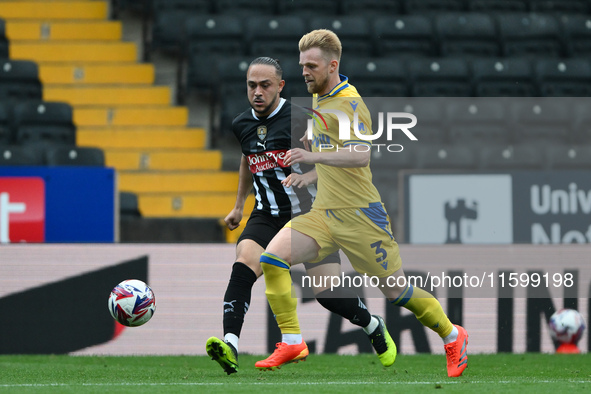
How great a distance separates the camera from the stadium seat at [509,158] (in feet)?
29.9

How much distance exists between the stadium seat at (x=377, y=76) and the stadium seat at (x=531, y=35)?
67.3 inches

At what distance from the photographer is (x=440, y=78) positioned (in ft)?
35.3

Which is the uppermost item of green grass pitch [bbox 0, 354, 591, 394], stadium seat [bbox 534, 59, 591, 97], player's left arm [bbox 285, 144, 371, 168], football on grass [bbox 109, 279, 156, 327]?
stadium seat [bbox 534, 59, 591, 97]

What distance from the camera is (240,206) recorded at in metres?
5.44

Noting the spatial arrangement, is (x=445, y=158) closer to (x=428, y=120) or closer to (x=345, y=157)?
(x=428, y=120)

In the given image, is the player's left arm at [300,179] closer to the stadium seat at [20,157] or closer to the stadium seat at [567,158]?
the stadium seat at [567,158]

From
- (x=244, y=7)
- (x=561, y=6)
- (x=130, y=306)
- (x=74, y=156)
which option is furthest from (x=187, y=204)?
(x=561, y=6)

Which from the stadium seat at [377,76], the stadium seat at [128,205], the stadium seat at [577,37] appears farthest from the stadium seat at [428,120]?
the stadium seat at [128,205]

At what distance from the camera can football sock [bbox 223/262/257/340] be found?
195 inches

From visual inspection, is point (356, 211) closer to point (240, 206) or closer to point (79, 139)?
point (240, 206)

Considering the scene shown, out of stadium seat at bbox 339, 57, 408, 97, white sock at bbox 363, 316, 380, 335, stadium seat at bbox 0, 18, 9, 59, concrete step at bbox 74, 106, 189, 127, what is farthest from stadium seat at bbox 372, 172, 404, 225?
stadium seat at bbox 0, 18, 9, 59

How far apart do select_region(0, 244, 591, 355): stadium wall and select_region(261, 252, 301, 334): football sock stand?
1940mm

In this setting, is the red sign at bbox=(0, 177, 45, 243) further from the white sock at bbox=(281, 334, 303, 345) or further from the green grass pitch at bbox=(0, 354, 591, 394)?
the white sock at bbox=(281, 334, 303, 345)

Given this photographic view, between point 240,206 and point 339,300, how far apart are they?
0.81 meters
